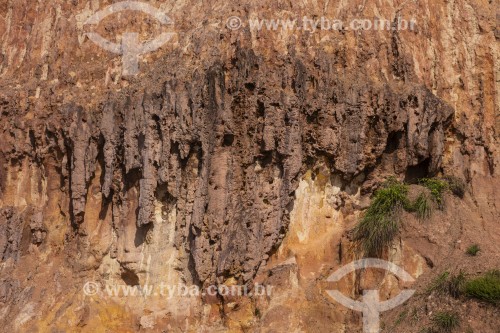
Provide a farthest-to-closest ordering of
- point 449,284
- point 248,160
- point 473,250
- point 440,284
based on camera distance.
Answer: point 248,160
point 473,250
point 440,284
point 449,284

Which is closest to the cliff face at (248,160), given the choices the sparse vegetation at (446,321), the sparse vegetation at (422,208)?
the sparse vegetation at (422,208)

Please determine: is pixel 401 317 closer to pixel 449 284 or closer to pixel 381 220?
pixel 449 284

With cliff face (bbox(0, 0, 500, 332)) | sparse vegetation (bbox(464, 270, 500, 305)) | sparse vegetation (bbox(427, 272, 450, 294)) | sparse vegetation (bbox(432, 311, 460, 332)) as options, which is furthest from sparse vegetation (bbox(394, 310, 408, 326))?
sparse vegetation (bbox(464, 270, 500, 305))

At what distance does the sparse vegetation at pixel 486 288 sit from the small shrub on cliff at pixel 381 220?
6.34 ft

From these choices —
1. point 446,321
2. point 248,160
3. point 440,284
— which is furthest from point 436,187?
point 248,160

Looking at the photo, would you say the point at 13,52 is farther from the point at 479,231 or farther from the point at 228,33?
the point at 479,231

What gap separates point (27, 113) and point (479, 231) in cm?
1102

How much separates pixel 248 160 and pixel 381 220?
114 inches

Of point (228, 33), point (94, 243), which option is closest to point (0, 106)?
point (94, 243)

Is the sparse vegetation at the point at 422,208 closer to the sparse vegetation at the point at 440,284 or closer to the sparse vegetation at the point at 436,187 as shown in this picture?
the sparse vegetation at the point at 436,187

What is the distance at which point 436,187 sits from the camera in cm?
1353

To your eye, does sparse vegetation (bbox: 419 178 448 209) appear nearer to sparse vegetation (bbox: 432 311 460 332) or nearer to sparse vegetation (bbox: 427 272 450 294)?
sparse vegetation (bbox: 427 272 450 294)

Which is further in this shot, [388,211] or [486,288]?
[388,211]

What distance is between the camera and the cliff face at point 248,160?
13.1 metres
